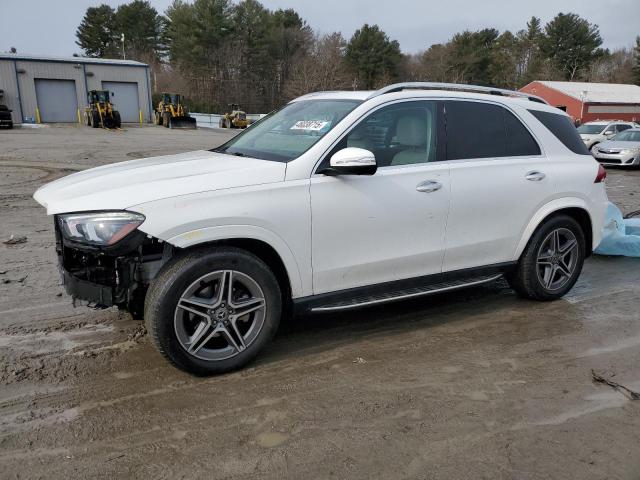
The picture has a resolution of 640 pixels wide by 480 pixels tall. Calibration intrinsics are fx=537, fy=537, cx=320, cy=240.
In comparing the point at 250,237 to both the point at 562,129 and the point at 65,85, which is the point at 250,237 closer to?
the point at 562,129

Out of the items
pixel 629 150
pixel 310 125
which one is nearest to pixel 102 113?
pixel 629 150

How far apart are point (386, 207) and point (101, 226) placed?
1868mm

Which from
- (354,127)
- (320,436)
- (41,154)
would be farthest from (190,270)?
(41,154)

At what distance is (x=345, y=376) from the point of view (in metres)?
3.54

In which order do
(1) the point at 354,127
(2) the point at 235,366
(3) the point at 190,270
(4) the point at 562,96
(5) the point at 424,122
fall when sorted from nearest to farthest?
(3) the point at 190,270 → (2) the point at 235,366 → (1) the point at 354,127 → (5) the point at 424,122 → (4) the point at 562,96

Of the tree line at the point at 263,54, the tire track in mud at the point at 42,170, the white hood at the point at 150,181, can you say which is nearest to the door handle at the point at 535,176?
the white hood at the point at 150,181

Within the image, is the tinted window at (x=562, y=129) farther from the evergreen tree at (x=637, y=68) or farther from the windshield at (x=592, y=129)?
the evergreen tree at (x=637, y=68)

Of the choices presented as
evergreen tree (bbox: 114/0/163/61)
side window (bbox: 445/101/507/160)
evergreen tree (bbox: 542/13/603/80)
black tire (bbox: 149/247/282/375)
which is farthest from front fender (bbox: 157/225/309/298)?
evergreen tree (bbox: 542/13/603/80)

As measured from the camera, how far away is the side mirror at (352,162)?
3.47m

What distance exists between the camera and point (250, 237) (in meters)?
3.34

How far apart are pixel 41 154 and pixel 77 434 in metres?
16.5

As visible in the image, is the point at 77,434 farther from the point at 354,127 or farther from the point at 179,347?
the point at 354,127

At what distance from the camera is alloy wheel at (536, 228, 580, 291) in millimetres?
4818

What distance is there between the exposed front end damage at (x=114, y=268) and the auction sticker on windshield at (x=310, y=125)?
53.7 inches
